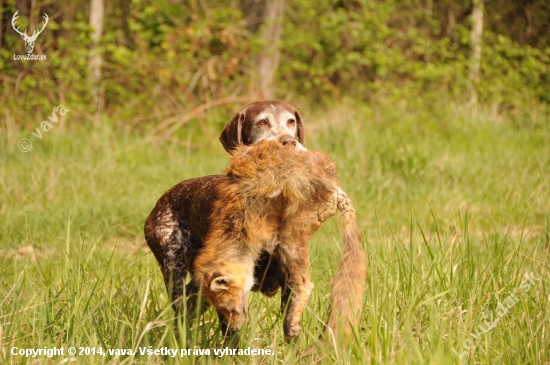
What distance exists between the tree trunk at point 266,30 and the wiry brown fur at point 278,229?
8.41 m

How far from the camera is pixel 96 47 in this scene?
10969 millimetres

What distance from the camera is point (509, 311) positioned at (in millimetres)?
3369

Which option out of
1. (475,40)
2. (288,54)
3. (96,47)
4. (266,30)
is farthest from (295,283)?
(475,40)

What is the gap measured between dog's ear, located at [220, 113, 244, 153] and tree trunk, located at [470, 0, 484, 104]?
29.2ft

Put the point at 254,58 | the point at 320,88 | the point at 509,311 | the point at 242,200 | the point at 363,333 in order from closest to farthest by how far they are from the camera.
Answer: the point at 242,200, the point at 363,333, the point at 509,311, the point at 254,58, the point at 320,88

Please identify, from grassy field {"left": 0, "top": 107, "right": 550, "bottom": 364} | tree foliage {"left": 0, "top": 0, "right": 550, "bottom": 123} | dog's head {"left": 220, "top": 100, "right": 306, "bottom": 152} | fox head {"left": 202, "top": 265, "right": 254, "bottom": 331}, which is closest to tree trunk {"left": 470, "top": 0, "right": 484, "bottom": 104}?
tree foliage {"left": 0, "top": 0, "right": 550, "bottom": 123}

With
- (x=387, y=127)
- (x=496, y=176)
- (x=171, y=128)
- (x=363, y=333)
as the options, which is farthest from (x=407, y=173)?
(x=363, y=333)

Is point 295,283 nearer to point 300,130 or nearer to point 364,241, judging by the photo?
point 364,241

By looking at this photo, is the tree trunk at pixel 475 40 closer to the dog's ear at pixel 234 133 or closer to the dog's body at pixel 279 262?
the dog's ear at pixel 234 133

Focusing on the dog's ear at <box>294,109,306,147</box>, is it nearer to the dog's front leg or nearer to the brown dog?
the brown dog

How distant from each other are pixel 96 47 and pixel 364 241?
826 cm

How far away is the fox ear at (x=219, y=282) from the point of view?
8.27 ft

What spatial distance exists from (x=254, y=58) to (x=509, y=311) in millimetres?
8917

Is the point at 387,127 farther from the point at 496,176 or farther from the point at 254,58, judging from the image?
the point at 254,58
